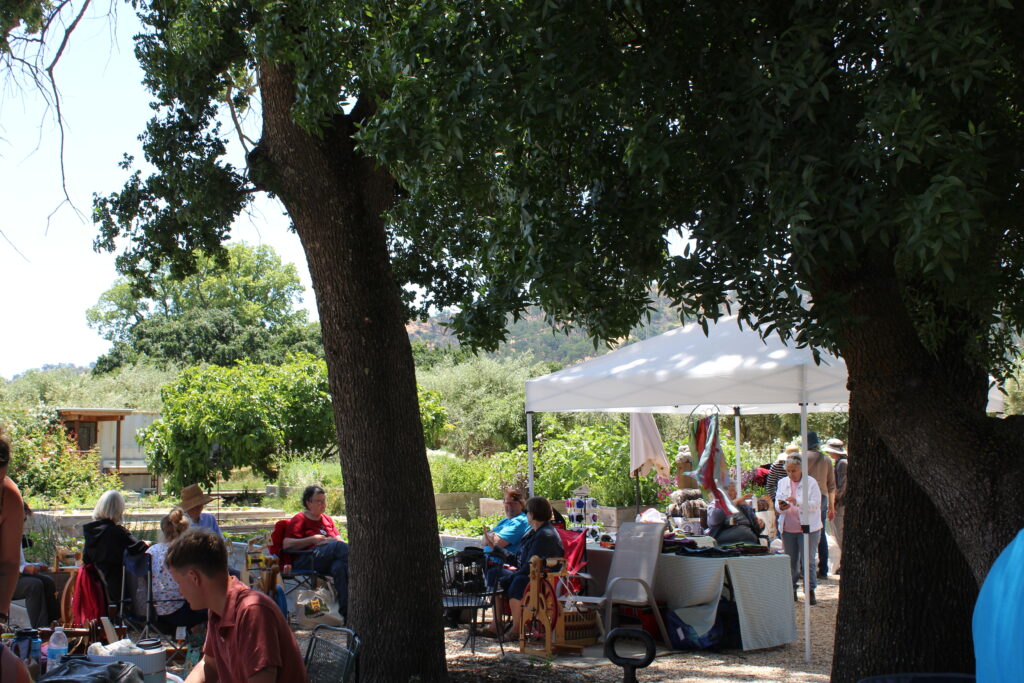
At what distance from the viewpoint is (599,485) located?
48.5 feet

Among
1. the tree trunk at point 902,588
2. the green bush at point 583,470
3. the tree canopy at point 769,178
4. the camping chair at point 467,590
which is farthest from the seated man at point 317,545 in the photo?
the green bush at point 583,470

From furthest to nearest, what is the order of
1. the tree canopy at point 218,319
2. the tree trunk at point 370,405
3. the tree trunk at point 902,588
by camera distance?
the tree canopy at point 218,319, the tree trunk at point 370,405, the tree trunk at point 902,588

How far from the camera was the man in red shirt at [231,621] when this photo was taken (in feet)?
9.95

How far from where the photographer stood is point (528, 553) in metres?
8.24

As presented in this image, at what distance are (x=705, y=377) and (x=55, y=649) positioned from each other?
201 inches

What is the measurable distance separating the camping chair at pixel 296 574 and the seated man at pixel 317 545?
31mm

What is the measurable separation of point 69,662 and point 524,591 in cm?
489

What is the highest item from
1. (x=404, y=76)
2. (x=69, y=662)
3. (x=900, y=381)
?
(x=404, y=76)

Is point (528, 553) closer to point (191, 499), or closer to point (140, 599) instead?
point (191, 499)

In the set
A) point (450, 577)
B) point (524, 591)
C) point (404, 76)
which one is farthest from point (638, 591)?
point (404, 76)

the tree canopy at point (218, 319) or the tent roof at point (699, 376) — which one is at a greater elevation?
the tree canopy at point (218, 319)

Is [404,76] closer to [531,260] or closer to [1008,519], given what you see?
[531,260]

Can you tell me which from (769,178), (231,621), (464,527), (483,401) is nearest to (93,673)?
(231,621)

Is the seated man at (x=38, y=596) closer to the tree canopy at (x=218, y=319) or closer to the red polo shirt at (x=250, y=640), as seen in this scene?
the red polo shirt at (x=250, y=640)
